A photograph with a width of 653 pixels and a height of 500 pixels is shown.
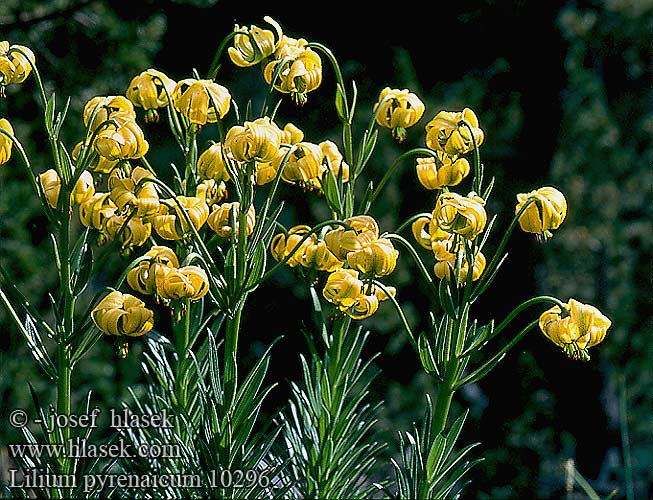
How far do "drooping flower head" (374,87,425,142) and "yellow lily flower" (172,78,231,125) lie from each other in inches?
8.4

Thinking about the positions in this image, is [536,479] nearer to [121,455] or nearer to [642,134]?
[642,134]

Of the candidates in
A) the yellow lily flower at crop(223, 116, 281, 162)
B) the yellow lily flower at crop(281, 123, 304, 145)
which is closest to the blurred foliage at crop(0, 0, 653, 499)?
the yellow lily flower at crop(281, 123, 304, 145)

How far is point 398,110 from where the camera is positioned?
1095 mm

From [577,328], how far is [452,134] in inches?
10.2

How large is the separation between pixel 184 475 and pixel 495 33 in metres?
1.64

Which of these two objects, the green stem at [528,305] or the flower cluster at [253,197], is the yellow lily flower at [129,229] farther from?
the green stem at [528,305]

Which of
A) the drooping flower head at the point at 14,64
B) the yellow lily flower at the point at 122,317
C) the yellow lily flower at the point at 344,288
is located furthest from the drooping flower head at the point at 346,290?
the drooping flower head at the point at 14,64

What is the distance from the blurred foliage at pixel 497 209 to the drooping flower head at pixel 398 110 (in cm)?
96

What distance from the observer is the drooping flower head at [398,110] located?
3.58 ft

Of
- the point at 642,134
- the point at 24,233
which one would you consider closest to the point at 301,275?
the point at 24,233

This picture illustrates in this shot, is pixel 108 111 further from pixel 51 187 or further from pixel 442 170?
pixel 442 170

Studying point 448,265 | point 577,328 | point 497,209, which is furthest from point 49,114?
point 497,209

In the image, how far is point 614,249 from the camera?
3109 millimetres

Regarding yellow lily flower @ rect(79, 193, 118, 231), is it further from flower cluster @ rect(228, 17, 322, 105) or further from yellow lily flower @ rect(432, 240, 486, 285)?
yellow lily flower @ rect(432, 240, 486, 285)
